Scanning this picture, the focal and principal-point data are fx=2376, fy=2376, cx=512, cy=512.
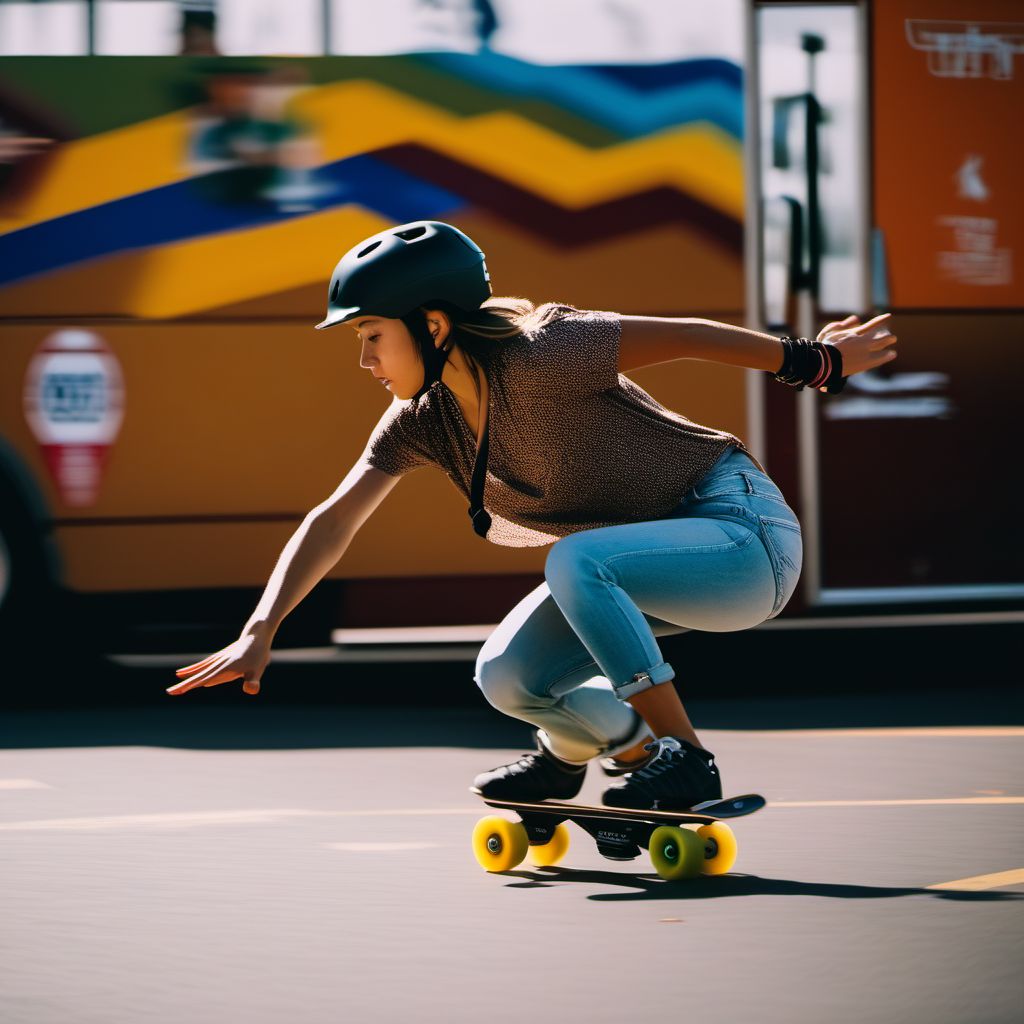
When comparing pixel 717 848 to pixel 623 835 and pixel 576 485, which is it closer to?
pixel 623 835

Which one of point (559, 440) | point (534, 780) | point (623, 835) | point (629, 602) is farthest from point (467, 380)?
point (623, 835)

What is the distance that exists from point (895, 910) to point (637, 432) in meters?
1.14

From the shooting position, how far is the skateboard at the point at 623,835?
5.09 metres

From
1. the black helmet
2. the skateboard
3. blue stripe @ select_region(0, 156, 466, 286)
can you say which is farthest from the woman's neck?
blue stripe @ select_region(0, 156, 466, 286)

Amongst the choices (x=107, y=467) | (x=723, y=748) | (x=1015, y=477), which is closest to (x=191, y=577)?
(x=107, y=467)

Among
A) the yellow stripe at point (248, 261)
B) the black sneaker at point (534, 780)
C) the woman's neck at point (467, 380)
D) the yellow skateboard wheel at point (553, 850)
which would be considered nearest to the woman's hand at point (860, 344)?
the woman's neck at point (467, 380)

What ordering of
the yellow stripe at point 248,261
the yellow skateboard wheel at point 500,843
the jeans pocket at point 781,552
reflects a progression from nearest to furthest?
the jeans pocket at point 781,552, the yellow skateboard wheel at point 500,843, the yellow stripe at point 248,261

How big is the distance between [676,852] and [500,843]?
433 millimetres

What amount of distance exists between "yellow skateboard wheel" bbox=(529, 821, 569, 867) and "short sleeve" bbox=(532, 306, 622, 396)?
108 cm

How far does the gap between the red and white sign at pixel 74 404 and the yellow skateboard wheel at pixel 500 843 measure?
4202 mm

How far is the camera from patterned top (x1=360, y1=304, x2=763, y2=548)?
16.4 ft

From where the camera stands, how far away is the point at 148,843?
5.86m

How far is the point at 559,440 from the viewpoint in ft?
16.6

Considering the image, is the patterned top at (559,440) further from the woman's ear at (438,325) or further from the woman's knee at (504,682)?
the woman's knee at (504,682)
